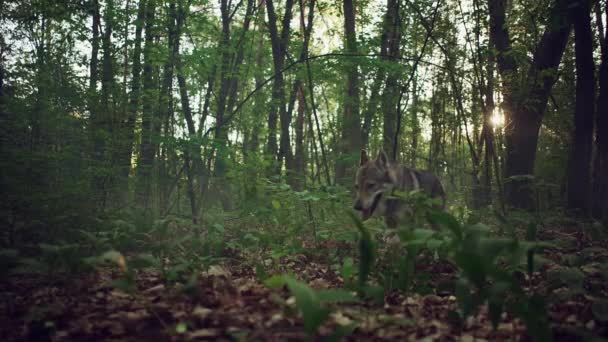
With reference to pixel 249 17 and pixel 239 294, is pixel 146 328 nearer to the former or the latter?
pixel 239 294

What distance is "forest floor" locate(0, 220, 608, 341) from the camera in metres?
2.41

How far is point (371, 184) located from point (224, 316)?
366cm

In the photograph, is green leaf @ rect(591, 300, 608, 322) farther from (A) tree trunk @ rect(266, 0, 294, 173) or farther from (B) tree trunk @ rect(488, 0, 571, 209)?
(A) tree trunk @ rect(266, 0, 294, 173)

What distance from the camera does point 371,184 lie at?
19.0ft

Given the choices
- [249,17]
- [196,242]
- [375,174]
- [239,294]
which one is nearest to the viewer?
[239,294]

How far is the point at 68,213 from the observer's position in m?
5.09

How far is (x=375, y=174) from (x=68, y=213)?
4.30 meters

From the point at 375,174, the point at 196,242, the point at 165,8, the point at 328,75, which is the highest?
the point at 165,8

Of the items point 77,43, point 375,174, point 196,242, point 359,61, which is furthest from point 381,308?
point 77,43

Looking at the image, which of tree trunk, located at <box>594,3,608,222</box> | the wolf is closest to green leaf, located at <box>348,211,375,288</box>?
the wolf

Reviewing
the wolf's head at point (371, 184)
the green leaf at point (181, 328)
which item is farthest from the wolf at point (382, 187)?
the green leaf at point (181, 328)

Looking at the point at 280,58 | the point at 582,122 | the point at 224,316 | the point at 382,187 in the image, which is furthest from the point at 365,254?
the point at 280,58

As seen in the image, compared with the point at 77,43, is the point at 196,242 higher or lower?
lower

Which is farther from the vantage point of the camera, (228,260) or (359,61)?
(359,61)
